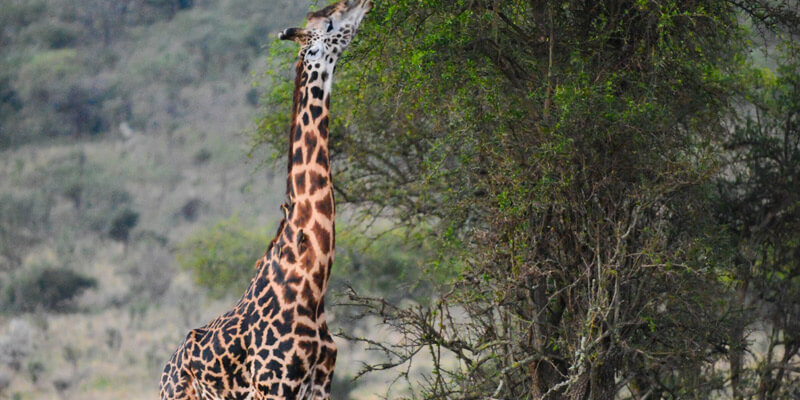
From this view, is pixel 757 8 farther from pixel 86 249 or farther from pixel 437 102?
pixel 86 249

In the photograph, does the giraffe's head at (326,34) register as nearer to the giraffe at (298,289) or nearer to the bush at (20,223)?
the giraffe at (298,289)

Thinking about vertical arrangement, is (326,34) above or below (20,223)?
below

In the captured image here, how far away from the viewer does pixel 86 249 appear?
100 feet

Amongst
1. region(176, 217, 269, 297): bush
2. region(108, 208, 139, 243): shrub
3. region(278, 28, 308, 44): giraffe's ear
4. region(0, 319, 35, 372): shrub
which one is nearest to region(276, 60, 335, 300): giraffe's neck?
region(278, 28, 308, 44): giraffe's ear

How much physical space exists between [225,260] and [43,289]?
35.1ft

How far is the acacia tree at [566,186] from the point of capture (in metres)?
6.55

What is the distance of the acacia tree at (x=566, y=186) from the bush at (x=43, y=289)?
21.8m

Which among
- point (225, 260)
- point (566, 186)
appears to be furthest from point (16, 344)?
point (566, 186)

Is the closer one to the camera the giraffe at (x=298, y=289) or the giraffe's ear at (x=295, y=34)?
the giraffe at (x=298, y=289)

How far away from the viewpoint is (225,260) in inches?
749

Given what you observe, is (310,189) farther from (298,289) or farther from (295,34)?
(295,34)

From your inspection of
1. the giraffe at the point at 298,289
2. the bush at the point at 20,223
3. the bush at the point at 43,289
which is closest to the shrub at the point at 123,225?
the bush at the point at 20,223

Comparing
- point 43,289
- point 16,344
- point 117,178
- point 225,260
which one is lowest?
point 16,344

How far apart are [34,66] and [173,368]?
3348 centimetres
